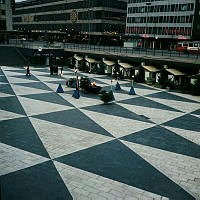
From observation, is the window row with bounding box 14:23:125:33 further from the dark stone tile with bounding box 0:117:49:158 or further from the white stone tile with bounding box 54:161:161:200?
the white stone tile with bounding box 54:161:161:200

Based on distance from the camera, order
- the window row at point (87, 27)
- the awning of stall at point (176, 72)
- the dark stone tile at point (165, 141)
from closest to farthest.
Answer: the dark stone tile at point (165, 141)
the awning of stall at point (176, 72)
the window row at point (87, 27)

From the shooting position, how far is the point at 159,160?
12797 millimetres

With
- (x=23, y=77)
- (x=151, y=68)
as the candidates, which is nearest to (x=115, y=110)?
(x=151, y=68)

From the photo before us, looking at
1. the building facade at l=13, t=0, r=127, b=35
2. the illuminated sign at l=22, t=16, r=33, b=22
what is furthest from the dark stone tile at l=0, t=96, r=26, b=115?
the illuminated sign at l=22, t=16, r=33, b=22

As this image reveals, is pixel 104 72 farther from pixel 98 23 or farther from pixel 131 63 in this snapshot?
pixel 98 23

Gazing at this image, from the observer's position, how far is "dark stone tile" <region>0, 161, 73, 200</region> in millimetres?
9320

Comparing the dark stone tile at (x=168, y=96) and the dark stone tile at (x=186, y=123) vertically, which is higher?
the dark stone tile at (x=168, y=96)

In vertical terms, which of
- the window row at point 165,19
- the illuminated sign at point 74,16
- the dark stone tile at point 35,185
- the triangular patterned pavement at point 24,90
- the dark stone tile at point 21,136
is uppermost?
the illuminated sign at point 74,16

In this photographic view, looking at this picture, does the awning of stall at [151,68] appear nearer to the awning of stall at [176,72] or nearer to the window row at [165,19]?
the awning of stall at [176,72]

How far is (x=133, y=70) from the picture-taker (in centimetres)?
3925

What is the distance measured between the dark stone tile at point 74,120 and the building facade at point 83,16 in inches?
2180

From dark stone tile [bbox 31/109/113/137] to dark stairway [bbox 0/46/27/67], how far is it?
97.6 feet

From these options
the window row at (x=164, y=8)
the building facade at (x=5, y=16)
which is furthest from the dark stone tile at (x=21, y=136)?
the window row at (x=164, y=8)

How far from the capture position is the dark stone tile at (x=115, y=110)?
19658mm
